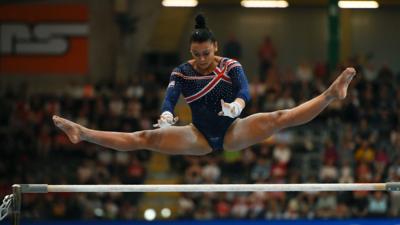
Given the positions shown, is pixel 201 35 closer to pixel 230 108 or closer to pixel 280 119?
pixel 230 108

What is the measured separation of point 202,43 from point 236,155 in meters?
7.74

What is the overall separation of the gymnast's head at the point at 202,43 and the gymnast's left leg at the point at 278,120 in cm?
68

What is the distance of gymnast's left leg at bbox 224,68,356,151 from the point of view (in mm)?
6887

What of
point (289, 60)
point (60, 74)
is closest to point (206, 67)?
point (60, 74)

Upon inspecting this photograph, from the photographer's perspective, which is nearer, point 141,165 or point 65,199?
point 65,199

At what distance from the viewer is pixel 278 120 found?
23.5ft

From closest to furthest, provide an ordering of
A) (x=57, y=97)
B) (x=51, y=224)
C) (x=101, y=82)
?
(x=51, y=224), (x=57, y=97), (x=101, y=82)

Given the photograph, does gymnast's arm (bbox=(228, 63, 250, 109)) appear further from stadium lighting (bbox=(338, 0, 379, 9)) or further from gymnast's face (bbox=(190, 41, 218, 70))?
stadium lighting (bbox=(338, 0, 379, 9))

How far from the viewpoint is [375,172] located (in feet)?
45.8

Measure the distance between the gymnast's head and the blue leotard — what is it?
0.17 m

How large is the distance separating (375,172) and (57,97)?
21.7 ft

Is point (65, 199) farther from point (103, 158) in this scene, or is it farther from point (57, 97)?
point (57, 97)

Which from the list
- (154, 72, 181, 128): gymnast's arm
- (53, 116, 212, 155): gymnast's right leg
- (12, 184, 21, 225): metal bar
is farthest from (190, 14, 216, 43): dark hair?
(12, 184, 21, 225): metal bar

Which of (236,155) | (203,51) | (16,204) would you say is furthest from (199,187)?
(236,155)
